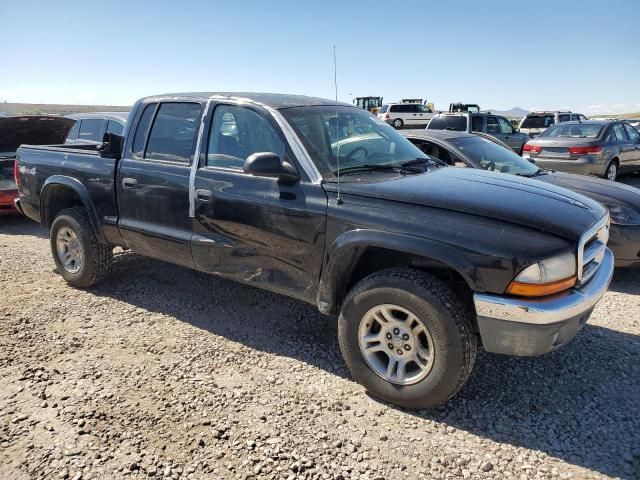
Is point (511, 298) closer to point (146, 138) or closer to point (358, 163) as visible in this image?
point (358, 163)

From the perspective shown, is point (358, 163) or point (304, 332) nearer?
point (358, 163)

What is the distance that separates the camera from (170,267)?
223 inches

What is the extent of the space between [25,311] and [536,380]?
14.0ft

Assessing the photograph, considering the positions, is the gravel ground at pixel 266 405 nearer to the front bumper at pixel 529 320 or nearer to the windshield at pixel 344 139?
the front bumper at pixel 529 320

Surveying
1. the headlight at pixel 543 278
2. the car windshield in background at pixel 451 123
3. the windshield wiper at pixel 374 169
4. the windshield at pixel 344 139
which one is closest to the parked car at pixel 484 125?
the car windshield in background at pixel 451 123

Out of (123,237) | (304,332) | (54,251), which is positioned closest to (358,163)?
(304,332)

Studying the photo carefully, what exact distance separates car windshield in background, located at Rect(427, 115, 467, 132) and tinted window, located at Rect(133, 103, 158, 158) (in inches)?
473

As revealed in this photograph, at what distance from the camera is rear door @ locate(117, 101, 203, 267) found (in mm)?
3932

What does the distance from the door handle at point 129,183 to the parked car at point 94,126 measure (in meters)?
4.42

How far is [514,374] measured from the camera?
3.41 metres

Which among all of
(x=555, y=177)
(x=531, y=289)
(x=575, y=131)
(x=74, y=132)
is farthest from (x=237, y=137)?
(x=575, y=131)

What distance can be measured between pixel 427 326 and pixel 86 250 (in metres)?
3.50

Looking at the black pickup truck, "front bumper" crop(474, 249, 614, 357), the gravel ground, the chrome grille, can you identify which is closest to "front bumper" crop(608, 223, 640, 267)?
the gravel ground

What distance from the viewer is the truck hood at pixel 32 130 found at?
7.88 m
